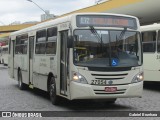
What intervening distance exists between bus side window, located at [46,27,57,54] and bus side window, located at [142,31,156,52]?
5098 millimetres

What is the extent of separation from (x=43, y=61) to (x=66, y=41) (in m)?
2.52

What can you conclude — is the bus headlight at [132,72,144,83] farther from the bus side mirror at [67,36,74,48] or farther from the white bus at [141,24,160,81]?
the white bus at [141,24,160,81]

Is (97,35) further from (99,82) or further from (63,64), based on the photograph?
(63,64)

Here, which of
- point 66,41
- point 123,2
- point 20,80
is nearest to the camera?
point 66,41

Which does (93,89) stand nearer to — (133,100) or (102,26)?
(102,26)

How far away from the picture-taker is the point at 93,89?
11039 mm

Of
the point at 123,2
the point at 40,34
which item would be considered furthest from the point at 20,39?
the point at 123,2

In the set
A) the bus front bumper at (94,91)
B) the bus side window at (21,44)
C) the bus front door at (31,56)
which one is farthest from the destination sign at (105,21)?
the bus side window at (21,44)

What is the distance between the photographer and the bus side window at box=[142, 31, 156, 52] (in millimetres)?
17141

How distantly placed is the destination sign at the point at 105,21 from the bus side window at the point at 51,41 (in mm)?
1704

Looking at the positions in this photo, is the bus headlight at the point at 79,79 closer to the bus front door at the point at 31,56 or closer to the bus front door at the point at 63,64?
the bus front door at the point at 63,64

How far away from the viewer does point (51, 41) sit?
44.1ft

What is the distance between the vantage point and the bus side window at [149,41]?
17141mm

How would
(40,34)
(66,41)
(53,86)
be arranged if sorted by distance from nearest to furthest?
(66,41) → (53,86) → (40,34)
